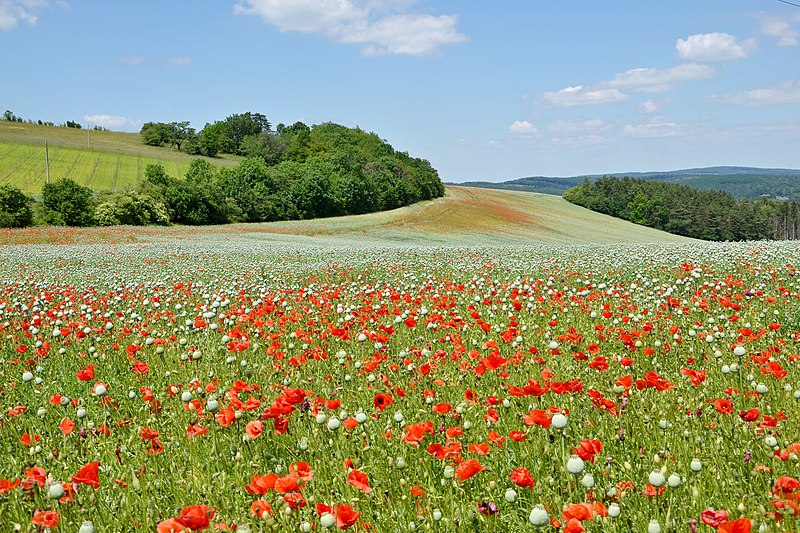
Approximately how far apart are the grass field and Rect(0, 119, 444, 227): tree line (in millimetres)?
11524

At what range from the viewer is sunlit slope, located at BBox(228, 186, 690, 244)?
170 ft

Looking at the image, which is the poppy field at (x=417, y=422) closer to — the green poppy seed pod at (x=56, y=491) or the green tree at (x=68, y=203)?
the green poppy seed pod at (x=56, y=491)

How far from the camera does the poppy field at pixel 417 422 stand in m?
2.62

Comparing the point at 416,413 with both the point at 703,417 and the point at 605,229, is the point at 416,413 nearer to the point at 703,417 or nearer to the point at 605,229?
the point at 703,417

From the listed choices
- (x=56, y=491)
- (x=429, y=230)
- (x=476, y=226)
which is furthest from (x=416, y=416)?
(x=476, y=226)

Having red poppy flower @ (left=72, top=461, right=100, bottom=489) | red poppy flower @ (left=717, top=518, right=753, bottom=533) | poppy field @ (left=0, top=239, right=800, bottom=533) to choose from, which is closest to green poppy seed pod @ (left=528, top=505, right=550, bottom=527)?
poppy field @ (left=0, top=239, right=800, bottom=533)

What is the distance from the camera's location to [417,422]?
381 cm

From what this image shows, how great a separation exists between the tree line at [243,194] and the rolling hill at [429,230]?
9.13 metres

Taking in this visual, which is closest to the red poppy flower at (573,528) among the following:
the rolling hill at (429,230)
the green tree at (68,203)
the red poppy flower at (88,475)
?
the red poppy flower at (88,475)

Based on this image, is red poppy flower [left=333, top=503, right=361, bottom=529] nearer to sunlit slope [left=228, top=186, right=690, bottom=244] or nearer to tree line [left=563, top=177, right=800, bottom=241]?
sunlit slope [left=228, top=186, right=690, bottom=244]

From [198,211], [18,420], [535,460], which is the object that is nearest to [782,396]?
[535,460]

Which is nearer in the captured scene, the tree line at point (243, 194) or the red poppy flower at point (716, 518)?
the red poppy flower at point (716, 518)

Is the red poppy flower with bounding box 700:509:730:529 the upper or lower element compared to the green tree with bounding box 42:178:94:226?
lower

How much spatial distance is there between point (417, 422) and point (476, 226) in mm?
59779
